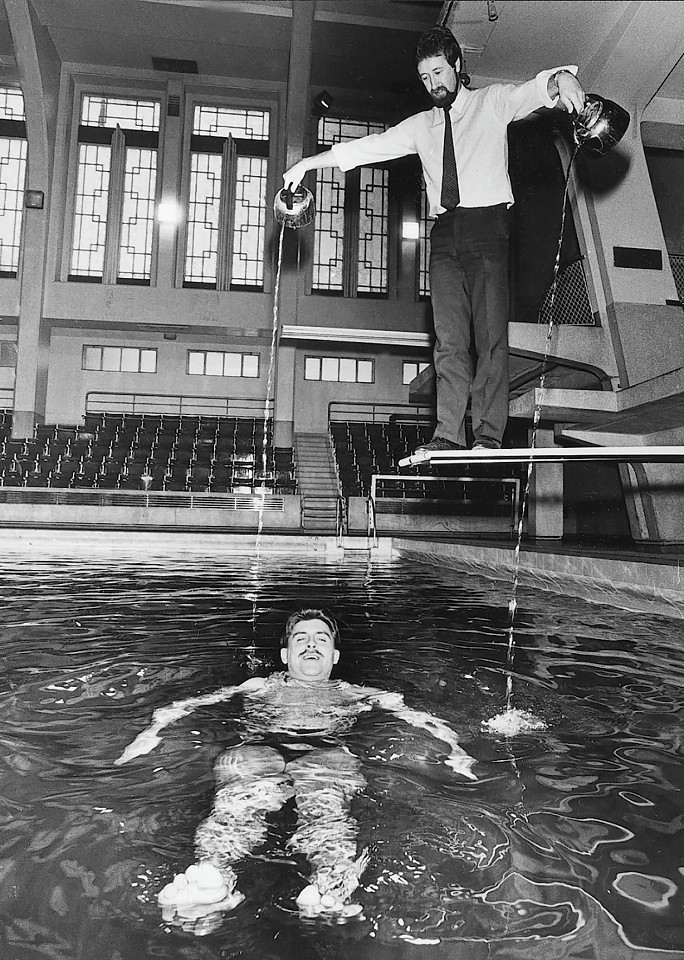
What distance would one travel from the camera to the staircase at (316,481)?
50.5 feet

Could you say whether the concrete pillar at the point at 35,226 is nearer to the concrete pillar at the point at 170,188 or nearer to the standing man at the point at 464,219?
the concrete pillar at the point at 170,188

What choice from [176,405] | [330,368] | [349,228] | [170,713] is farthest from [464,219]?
[176,405]

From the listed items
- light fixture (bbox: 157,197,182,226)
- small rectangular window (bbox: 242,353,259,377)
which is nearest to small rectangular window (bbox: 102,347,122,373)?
small rectangular window (bbox: 242,353,259,377)

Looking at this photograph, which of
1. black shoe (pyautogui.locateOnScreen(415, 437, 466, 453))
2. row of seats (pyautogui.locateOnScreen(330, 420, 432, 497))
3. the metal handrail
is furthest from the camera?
the metal handrail

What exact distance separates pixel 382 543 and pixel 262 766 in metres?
10.0

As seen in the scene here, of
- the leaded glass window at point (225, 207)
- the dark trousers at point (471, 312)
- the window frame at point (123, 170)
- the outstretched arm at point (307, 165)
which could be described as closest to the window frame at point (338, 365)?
the leaded glass window at point (225, 207)

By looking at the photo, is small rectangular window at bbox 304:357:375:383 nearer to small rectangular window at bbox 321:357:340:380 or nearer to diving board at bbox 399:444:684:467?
small rectangular window at bbox 321:357:340:380

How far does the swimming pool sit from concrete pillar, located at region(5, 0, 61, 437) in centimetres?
1471

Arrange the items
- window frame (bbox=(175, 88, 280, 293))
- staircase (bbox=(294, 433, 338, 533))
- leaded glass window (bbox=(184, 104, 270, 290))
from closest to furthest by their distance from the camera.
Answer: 1. staircase (bbox=(294, 433, 338, 533))
2. window frame (bbox=(175, 88, 280, 293))
3. leaded glass window (bbox=(184, 104, 270, 290))

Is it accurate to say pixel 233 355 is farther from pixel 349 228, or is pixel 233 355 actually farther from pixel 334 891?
pixel 334 891

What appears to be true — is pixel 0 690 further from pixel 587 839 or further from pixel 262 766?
pixel 587 839

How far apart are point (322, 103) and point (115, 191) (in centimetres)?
541

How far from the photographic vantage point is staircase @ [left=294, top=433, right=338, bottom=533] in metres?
15.4

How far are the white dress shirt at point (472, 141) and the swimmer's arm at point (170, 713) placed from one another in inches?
98.5
